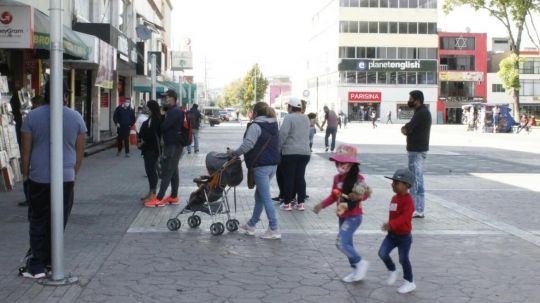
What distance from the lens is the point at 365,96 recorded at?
79688 mm

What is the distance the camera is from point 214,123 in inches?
2506

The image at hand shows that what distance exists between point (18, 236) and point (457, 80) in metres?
82.1

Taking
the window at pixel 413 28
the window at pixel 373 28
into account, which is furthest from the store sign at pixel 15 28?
the window at pixel 413 28

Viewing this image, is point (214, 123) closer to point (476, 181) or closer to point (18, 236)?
point (476, 181)

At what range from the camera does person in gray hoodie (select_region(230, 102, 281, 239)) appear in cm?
800

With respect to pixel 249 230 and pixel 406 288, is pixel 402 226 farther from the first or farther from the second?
pixel 249 230

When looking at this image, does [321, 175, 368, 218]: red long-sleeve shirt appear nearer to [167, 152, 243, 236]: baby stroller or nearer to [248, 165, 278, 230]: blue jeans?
[248, 165, 278, 230]: blue jeans

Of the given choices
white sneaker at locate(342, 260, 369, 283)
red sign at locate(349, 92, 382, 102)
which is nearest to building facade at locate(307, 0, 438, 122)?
red sign at locate(349, 92, 382, 102)

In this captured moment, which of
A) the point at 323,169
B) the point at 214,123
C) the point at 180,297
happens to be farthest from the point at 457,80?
the point at 180,297

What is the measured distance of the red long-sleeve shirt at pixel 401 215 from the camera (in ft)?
18.9

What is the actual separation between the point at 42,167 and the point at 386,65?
75.7m

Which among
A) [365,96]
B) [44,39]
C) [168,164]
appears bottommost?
[168,164]

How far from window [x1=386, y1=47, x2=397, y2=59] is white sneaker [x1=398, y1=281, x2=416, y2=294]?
75999mm

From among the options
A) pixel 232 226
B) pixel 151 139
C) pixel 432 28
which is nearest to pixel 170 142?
pixel 151 139
